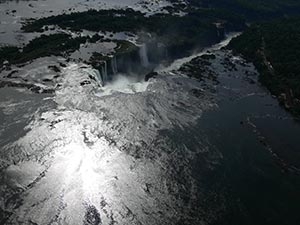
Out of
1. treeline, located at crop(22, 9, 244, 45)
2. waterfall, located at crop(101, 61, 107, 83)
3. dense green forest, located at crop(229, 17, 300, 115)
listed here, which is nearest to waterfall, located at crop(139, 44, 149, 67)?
treeline, located at crop(22, 9, 244, 45)

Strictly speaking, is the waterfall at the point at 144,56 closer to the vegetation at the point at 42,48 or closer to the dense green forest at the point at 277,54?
the vegetation at the point at 42,48

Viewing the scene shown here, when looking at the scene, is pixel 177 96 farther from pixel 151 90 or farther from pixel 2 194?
pixel 2 194

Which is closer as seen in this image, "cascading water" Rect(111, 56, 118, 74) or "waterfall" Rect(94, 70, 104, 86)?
"waterfall" Rect(94, 70, 104, 86)

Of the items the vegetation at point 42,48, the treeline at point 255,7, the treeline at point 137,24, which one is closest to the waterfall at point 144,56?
the treeline at point 137,24

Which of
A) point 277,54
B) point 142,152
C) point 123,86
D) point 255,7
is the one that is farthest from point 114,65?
point 255,7

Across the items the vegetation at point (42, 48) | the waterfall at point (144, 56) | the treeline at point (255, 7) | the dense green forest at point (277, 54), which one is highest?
the vegetation at point (42, 48)

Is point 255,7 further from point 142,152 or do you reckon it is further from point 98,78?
point 142,152

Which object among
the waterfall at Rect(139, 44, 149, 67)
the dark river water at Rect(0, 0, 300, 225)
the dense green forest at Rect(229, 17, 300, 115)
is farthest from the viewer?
the waterfall at Rect(139, 44, 149, 67)

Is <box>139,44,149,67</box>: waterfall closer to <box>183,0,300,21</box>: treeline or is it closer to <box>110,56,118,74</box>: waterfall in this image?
<box>110,56,118,74</box>: waterfall

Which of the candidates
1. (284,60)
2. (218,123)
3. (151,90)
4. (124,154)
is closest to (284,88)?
(284,60)

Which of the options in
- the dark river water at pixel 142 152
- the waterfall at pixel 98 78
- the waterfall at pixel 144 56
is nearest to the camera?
the dark river water at pixel 142 152
